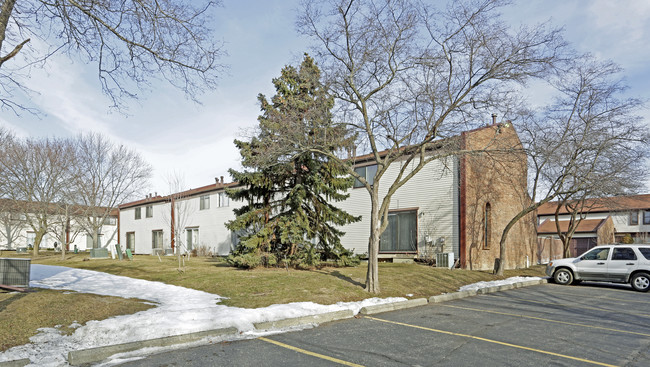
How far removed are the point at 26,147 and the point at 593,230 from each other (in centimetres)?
4967

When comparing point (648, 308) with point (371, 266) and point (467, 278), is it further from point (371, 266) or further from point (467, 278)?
point (371, 266)

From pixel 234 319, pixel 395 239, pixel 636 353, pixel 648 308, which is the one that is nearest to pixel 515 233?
pixel 395 239

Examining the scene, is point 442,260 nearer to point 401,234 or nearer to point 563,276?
point 401,234

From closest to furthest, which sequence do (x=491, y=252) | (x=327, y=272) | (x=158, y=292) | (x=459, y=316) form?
(x=459, y=316) < (x=158, y=292) < (x=327, y=272) < (x=491, y=252)

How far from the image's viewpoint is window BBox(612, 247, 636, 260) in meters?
16.6

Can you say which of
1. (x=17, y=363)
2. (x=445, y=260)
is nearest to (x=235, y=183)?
(x=445, y=260)

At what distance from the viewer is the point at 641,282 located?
1609cm

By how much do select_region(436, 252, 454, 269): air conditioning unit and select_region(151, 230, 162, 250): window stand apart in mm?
27145

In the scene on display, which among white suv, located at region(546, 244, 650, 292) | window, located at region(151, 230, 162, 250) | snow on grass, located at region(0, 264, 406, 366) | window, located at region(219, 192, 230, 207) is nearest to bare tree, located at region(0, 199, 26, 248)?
window, located at region(151, 230, 162, 250)

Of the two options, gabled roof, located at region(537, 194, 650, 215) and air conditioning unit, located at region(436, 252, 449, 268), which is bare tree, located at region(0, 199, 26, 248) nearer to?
air conditioning unit, located at region(436, 252, 449, 268)

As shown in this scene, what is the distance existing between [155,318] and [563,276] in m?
17.0

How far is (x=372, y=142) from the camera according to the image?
43.0 ft

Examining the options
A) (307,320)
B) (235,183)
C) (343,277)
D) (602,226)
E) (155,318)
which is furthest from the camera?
(602,226)

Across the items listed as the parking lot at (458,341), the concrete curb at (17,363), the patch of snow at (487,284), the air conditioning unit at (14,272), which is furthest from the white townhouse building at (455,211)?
the concrete curb at (17,363)
